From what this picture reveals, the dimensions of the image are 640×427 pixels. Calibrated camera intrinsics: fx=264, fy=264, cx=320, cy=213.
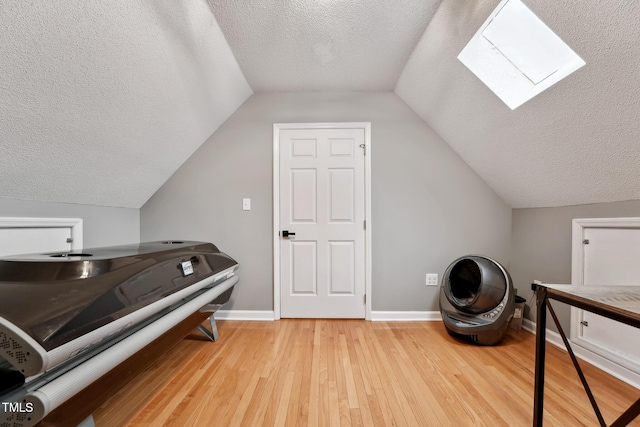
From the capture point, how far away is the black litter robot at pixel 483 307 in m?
2.00

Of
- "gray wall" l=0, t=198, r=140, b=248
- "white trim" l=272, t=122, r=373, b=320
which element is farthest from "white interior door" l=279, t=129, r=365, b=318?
"gray wall" l=0, t=198, r=140, b=248

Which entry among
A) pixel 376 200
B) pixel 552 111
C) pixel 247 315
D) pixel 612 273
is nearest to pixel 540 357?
pixel 612 273

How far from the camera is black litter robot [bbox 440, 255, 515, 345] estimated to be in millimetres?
1998

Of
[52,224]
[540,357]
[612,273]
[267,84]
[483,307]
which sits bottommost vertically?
[483,307]

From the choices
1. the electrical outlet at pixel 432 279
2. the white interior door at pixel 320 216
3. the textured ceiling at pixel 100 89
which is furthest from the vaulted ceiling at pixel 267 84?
the electrical outlet at pixel 432 279

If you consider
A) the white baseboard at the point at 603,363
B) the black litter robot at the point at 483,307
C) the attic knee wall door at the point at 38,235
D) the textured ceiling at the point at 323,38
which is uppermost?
the textured ceiling at the point at 323,38

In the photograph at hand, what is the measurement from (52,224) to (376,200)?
8.10 ft

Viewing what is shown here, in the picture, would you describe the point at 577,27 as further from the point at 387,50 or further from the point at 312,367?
the point at 312,367

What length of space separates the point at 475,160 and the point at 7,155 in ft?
10.5

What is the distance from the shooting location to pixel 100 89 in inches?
56.6

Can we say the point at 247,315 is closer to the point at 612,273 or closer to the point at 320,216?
the point at 320,216

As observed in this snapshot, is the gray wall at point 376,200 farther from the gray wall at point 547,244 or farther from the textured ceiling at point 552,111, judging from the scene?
the textured ceiling at point 552,111

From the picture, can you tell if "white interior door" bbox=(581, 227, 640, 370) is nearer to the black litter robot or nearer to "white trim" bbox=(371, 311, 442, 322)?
the black litter robot

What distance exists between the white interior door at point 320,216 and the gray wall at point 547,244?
4.71 feet
